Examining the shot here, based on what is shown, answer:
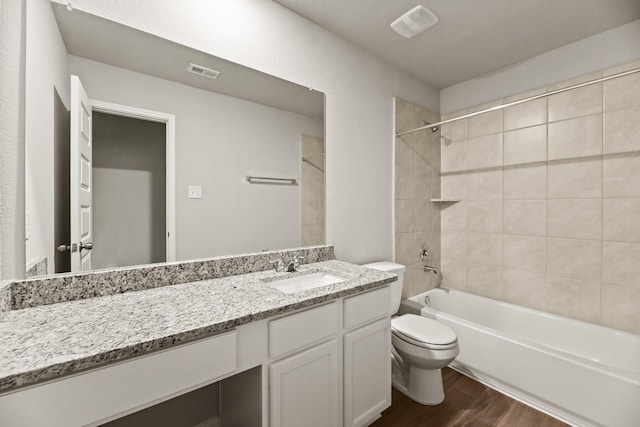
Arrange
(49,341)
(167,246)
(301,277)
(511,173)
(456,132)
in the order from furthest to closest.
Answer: (456,132) < (511,173) < (301,277) < (167,246) < (49,341)

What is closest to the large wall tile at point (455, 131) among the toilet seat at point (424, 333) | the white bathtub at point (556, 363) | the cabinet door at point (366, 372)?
Result: the white bathtub at point (556, 363)

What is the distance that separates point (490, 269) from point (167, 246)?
2.57 metres

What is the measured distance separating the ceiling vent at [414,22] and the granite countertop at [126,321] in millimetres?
1644

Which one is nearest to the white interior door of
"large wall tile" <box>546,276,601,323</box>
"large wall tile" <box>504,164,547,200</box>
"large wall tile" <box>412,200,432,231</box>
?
"large wall tile" <box>412,200,432,231</box>

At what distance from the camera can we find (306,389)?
1167 millimetres

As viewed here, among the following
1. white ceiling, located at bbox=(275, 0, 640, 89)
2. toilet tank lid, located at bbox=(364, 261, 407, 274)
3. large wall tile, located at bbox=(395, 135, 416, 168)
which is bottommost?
toilet tank lid, located at bbox=(364, 261, 407, 274)

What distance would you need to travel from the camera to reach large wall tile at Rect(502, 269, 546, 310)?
7.38 ft

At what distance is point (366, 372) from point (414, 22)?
210cm

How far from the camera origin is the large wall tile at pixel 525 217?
2242 millimetres

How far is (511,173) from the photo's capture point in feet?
7.86

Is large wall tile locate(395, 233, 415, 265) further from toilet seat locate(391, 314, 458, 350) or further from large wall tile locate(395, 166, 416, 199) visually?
toilet seat locate(391, 314, 458, 350)

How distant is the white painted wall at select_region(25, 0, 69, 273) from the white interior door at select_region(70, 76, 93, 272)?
0.04 meters

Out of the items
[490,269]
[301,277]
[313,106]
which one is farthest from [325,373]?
[490,269]

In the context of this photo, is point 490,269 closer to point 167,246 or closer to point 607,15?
point 607,15
